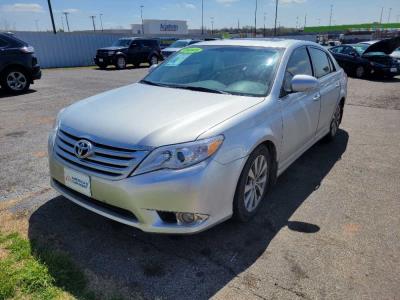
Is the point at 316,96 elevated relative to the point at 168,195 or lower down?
elevated

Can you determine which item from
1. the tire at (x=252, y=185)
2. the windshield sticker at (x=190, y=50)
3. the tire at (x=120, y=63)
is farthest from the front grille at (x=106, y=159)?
the tire at (x=120, y=63)

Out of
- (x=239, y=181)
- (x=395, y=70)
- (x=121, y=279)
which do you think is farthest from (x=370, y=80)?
(x=121, y=279)

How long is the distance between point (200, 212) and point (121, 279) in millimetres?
759

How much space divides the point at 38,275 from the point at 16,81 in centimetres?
928

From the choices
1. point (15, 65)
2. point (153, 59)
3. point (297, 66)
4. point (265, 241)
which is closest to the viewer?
point (265, 241)

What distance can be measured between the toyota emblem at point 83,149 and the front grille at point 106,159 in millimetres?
25

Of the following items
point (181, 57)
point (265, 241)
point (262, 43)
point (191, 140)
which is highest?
point (262, 43)

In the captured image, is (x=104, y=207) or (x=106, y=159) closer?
(x=106, y=159)

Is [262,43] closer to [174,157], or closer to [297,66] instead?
[297,66]

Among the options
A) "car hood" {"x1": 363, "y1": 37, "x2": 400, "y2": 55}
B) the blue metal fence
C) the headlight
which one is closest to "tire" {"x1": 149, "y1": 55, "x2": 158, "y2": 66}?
the blue metal fence

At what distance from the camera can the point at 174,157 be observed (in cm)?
258

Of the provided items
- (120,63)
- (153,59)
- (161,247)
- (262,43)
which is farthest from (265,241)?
(153,59)

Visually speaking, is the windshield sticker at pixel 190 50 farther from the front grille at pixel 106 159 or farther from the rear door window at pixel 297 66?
the front grille at pixel 106 159

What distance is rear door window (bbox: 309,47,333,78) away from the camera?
477 cm
